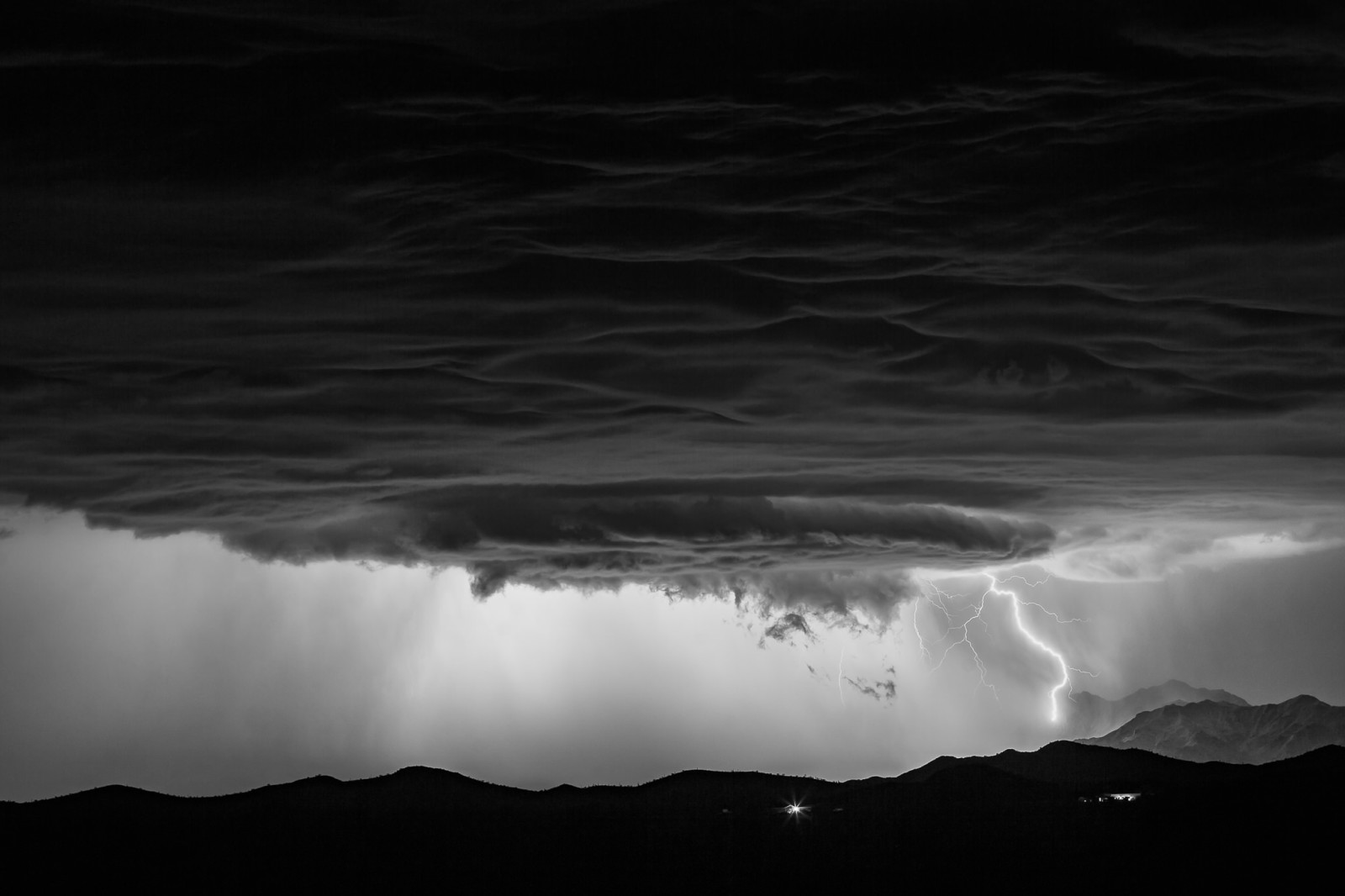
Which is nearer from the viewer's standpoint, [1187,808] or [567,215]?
[567,215]

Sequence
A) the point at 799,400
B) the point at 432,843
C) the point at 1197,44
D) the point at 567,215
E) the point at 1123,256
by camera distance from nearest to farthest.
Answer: the point at 1197,44 → the point at 567,215 → the point at 1123,256 → the point at 432,843 → the point at 799,400

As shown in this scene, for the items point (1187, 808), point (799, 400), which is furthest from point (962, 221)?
point (1187, 808)

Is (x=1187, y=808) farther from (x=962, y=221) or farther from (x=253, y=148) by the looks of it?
(x=253, y=148)

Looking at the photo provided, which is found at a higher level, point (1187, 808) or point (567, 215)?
point (567, 215)

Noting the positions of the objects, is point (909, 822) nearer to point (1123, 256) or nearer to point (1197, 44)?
point (1123, 256)

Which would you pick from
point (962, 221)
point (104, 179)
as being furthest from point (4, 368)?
point (962, 221)

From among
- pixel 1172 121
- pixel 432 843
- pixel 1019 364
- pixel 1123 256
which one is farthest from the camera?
pixel 1019 364
